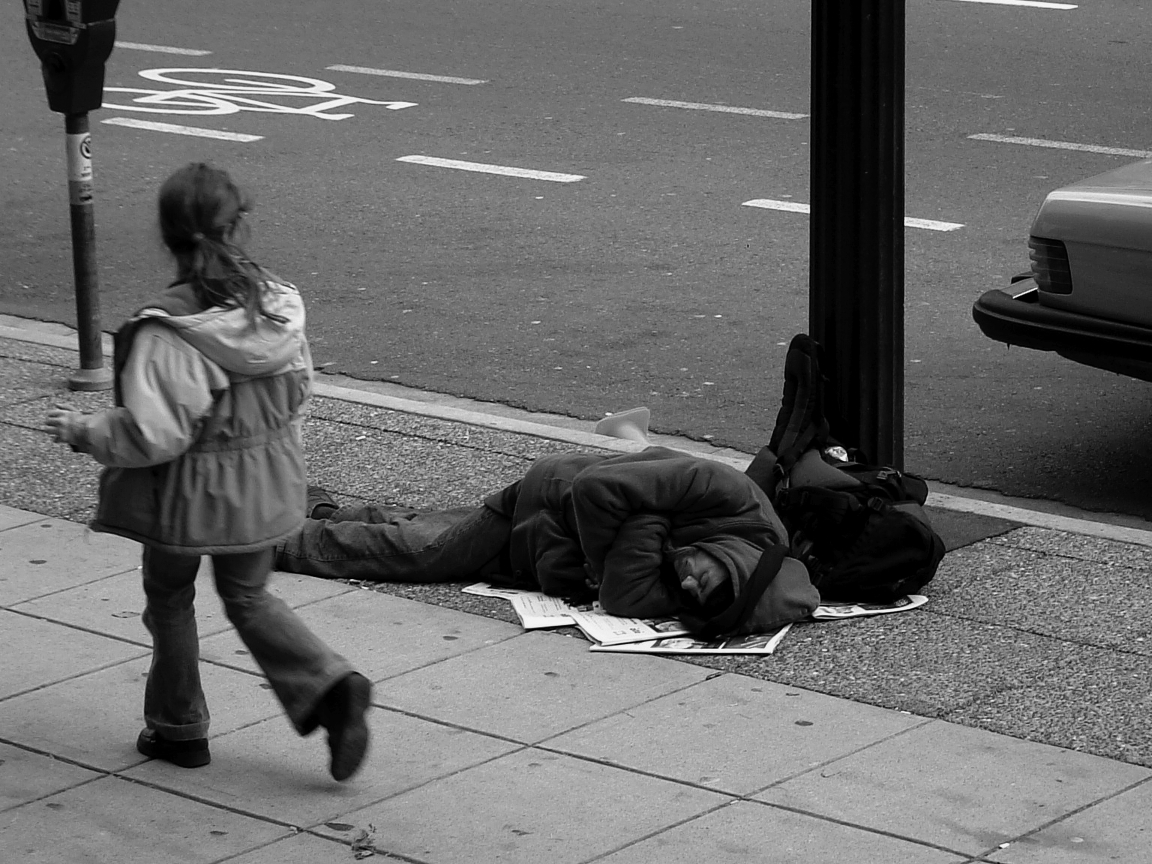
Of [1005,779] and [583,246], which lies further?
[583,246]

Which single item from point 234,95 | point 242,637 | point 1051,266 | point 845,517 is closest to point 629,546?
point 845,517

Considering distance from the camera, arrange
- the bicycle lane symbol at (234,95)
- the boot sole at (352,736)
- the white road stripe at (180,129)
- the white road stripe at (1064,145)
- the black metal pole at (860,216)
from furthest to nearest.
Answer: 1. the bicycle lane symbol at (234,95)
2. the white road stripe at (180,129)
3. the white road stripe at (1064,145)
4. the black metal pole at (860,216)
5. the boot sole at (352,736)

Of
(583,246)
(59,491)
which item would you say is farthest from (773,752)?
(583,246)

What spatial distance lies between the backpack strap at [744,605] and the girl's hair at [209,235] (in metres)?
1.57

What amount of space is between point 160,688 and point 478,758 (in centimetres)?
73

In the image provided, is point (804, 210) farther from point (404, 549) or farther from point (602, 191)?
point (404, 549)

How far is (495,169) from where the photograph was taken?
12023 mm

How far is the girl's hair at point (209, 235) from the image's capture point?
4.21 meters

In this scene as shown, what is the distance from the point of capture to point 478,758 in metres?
4.59

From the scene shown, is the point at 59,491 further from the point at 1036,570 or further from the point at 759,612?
the point at 1036,570

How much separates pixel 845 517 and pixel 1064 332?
164cm

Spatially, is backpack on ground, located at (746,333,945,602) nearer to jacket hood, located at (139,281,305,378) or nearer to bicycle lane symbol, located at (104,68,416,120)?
jacket hood, located at (139,281,305,378)

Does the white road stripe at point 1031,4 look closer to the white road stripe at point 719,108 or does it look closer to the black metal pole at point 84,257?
the white road stripe at point 719,108

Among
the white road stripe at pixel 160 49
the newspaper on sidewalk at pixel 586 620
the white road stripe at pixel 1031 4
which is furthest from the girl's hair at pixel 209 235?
the white road stripe at pixel 1031 4
